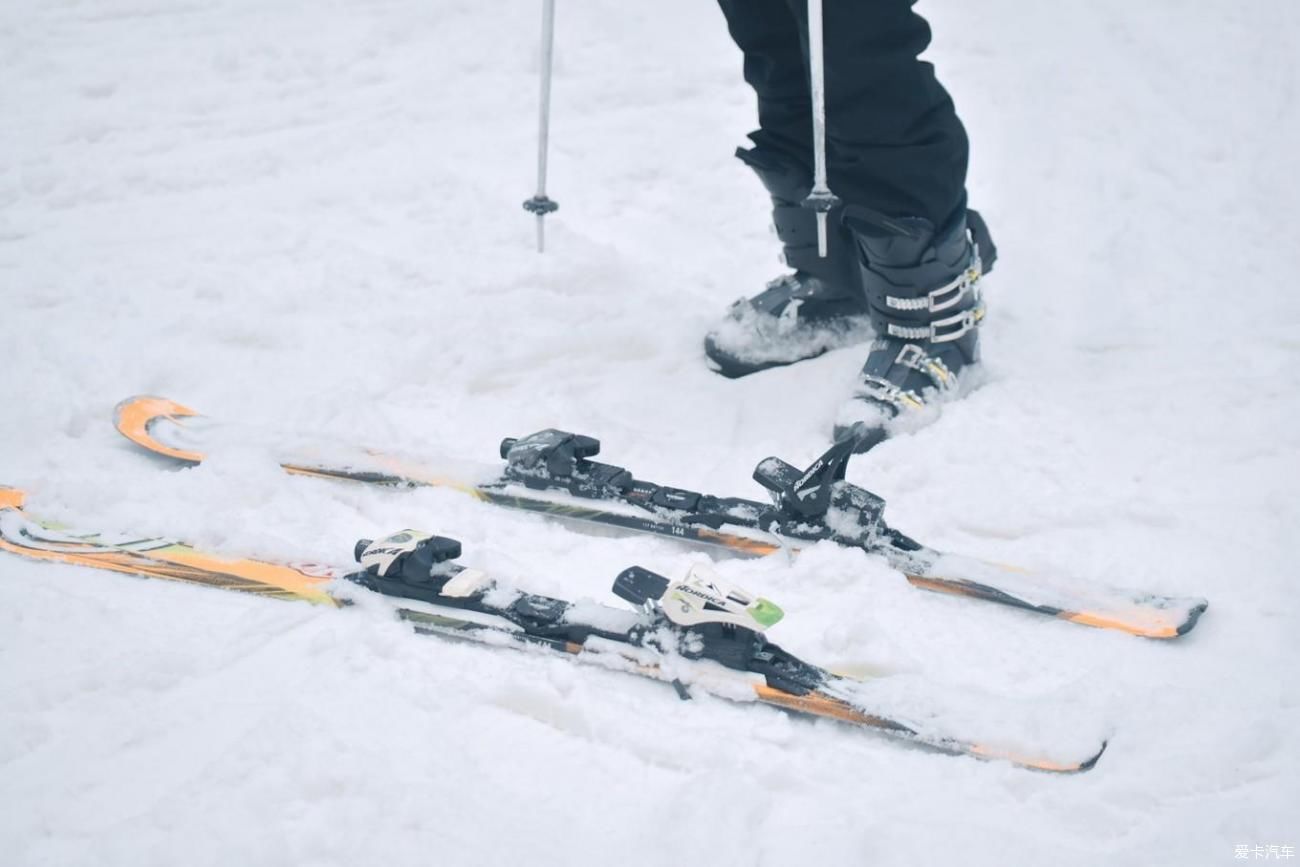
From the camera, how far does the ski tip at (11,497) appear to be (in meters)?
2.66

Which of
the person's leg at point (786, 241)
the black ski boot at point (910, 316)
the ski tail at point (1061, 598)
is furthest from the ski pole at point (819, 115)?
the ski tail at point (1061, 598)

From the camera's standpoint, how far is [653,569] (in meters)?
2.57

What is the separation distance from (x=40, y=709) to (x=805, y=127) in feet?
7.77

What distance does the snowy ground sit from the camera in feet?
5.86

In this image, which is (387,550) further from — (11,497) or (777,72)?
(777,72)

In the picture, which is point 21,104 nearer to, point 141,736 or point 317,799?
point 141,736

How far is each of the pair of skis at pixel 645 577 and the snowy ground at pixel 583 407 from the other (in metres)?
0.05

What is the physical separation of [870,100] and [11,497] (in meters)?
2.29

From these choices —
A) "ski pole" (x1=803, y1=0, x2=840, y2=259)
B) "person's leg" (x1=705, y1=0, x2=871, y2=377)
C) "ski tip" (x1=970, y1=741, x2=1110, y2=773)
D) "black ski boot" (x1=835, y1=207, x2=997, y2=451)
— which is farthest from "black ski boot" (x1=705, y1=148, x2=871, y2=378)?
"ski tip" (x1=970, y1=741, x2=1110, y2=773)

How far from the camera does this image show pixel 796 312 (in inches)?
136

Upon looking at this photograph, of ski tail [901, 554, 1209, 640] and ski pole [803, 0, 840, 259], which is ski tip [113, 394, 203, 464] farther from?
ski tail [901, 554, 1209, 640]

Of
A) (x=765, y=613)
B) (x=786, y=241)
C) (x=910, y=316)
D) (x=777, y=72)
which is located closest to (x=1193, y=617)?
(x=765, y=613)

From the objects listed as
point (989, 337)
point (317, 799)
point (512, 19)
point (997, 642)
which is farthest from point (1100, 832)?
point (512, 19)

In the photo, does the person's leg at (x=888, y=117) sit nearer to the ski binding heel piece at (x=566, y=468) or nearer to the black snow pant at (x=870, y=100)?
the black snow pant at (x=870, y=100)
